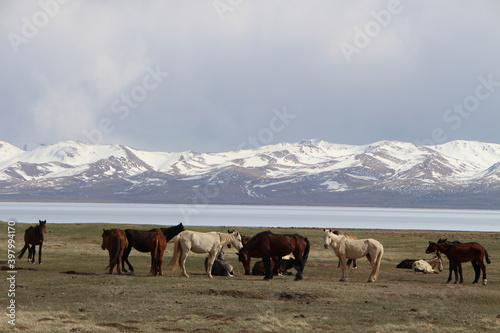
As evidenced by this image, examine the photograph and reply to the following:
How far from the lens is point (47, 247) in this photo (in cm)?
5006

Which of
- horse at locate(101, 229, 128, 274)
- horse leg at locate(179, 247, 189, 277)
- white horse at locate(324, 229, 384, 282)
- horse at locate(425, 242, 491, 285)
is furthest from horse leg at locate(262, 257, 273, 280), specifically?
horse at locate(425, 242, 491, 285)

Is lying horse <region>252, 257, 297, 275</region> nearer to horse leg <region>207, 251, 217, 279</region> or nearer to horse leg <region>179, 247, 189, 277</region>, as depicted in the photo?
horse leg <region>207, 251, 217, 279</region>

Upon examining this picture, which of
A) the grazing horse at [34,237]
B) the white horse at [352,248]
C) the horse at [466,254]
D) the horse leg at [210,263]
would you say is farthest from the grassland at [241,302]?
the white horse at [352,248]

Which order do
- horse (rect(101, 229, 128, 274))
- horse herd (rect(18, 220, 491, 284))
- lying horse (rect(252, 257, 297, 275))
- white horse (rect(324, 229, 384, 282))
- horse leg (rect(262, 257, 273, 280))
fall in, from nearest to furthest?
1. horse leg (rect(262, 257, 273, 280))
2. horse herd (rect(18, 220, 491, 284))
3. horse (rect(101, 229, 128, 274))
4. white horse (rect(324, 229, 384, 282))
5. lying horse (rect(252, 257, 297, 275))

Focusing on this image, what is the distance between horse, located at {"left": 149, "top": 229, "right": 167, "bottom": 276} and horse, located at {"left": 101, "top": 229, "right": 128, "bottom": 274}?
1.29 meters

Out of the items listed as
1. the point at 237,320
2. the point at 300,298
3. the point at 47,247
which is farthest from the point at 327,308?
the point at 47,247

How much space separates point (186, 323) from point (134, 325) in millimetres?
1473

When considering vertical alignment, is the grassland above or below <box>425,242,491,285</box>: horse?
below

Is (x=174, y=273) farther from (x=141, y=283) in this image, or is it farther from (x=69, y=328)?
(x=69, y=328)

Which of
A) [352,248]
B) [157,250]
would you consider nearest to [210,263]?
[157,250]

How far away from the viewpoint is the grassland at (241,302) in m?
21.1

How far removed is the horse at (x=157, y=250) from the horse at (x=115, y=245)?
1.29 metres

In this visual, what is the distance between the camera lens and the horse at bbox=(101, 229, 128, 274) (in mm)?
33656

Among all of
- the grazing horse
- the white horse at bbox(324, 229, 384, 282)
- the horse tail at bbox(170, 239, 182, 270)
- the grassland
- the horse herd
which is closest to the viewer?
the grassland
